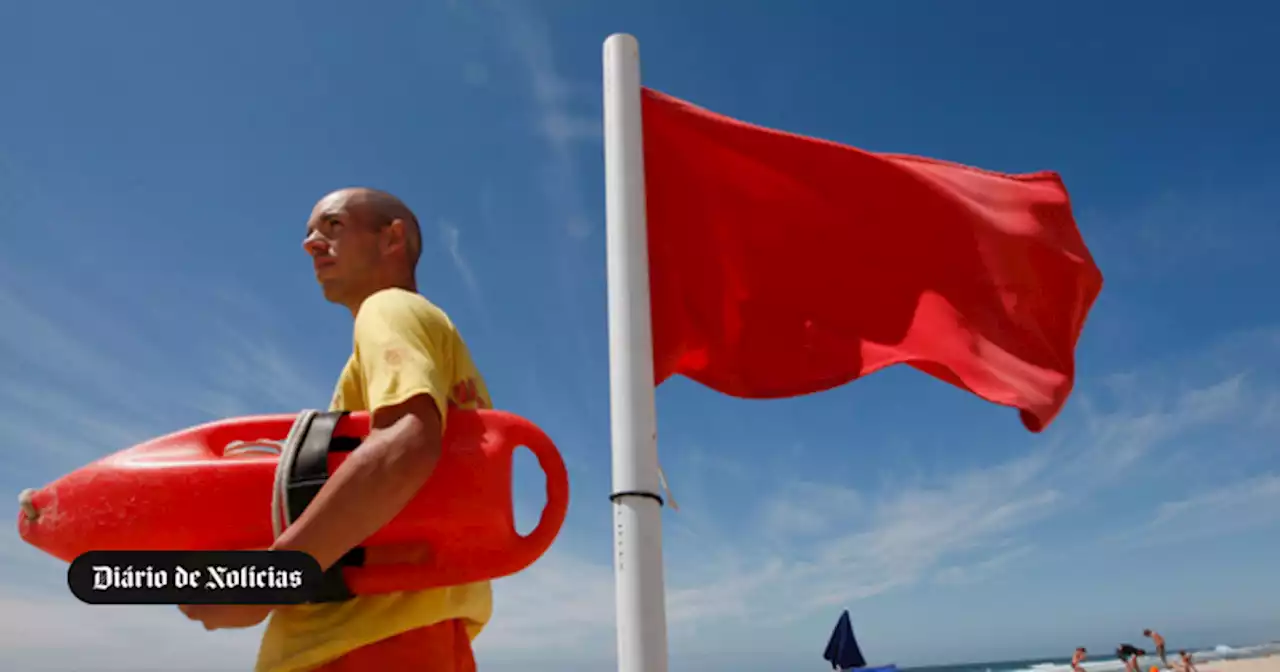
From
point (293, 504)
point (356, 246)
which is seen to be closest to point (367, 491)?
point (293, 504)

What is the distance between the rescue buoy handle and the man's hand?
67 centimetres

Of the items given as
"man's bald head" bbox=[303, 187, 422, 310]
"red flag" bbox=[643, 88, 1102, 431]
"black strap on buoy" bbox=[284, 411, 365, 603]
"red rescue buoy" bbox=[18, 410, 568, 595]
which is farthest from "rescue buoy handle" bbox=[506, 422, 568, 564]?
"red flag" bbox=[643, 88, 1102, 431]

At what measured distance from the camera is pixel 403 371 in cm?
211

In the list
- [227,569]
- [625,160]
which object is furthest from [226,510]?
[625,160]

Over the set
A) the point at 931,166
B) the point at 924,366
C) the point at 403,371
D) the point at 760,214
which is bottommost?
the point at 403,371

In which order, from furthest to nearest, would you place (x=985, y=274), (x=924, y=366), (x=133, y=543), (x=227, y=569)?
(x=985, y=274) → (x=924, y=366) → (x=133, y=543) → (x=227, y=569)

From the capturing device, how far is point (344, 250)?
2.78 m

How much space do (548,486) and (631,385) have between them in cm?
73

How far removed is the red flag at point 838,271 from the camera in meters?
3.90

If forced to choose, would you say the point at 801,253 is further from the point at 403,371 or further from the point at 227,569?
the point at 227,569

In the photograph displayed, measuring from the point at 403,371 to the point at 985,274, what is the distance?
3.17 metres

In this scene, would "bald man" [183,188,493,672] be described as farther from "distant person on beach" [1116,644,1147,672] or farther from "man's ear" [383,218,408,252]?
"distant person on beach" [1116,644,1147,672]

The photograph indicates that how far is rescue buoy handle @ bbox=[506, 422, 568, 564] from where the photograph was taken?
2.18 metres

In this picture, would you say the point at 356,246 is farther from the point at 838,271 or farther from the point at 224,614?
the point at 838,271
